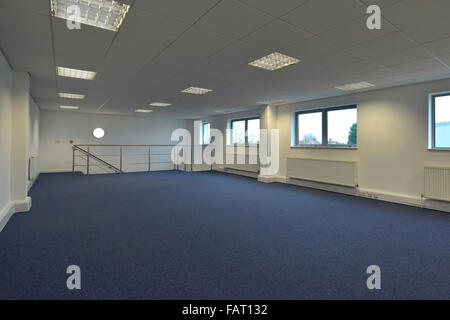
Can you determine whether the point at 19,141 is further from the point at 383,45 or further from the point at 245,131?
the point at 245,131

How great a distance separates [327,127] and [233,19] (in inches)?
180

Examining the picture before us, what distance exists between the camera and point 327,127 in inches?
239

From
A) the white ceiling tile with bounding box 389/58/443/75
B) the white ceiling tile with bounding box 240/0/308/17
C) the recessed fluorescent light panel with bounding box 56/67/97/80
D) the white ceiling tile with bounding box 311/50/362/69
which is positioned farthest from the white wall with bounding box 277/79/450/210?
the recessed fluorescent light panel with bounding box 56/67/97/80

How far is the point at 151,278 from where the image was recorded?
1.96 metres

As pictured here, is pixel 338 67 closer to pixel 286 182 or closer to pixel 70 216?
pixel 286 182

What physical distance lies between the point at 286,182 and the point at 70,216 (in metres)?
5.18

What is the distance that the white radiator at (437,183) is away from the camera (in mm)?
3998

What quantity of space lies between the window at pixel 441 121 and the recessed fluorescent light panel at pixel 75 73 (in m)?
5.90

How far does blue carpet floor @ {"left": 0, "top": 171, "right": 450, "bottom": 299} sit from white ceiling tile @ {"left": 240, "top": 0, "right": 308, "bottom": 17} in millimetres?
2221

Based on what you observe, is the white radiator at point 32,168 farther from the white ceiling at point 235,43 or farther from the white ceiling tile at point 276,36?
the white ceiling tile at point 276,36

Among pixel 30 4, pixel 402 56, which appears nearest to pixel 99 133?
pixel 30 4

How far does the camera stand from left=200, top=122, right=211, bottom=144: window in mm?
10370

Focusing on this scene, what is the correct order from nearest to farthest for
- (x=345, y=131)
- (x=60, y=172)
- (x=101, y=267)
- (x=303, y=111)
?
(x=101, y=267) < (x=345, y=131) < (x=303, y=111) < (x=60, y=172)

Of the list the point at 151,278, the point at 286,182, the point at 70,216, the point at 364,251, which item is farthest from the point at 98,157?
the point at 364,251
